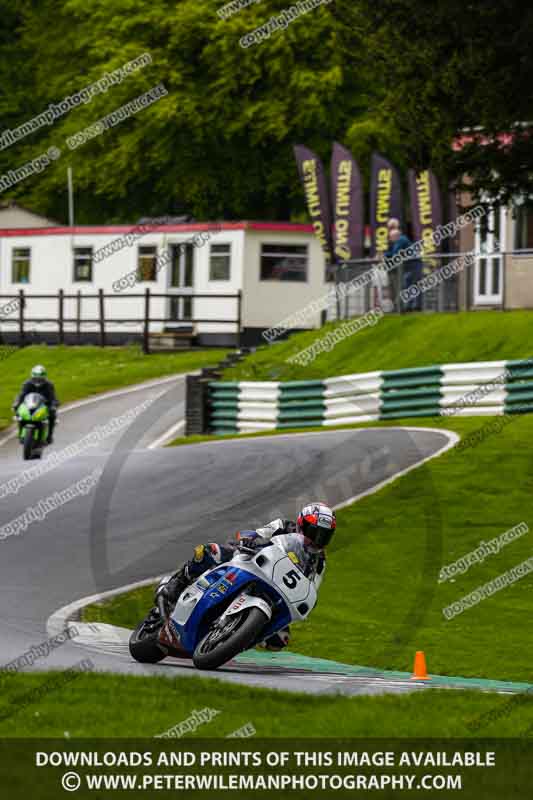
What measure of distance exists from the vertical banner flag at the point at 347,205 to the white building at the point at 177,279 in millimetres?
4387

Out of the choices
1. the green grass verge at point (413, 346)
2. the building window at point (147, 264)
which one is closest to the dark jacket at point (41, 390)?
the green grass verge at point (413, 346)

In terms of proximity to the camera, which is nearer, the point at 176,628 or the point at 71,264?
the point at 176,628

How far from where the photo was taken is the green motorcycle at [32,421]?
25859 mm

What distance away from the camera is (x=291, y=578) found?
10.5 m

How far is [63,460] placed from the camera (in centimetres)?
2406

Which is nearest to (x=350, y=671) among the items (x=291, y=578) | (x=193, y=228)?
(x=291, y=578)

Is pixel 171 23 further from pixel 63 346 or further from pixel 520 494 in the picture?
pixel 520 494

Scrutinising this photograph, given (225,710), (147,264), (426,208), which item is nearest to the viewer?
(225,710)

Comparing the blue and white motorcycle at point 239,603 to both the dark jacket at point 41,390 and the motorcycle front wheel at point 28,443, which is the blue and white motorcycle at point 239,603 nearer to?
the motorcycle front wheel at point 28,443

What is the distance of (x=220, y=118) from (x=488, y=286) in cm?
2334

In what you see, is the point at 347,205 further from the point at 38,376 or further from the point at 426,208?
the point at 38,376

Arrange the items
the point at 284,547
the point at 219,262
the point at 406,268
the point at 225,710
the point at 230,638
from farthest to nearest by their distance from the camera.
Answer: the point at 219,262, the point at 406,268, the point at 284,547, the point at 230,638, the point at 225,710

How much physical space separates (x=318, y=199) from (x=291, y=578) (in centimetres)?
3122
